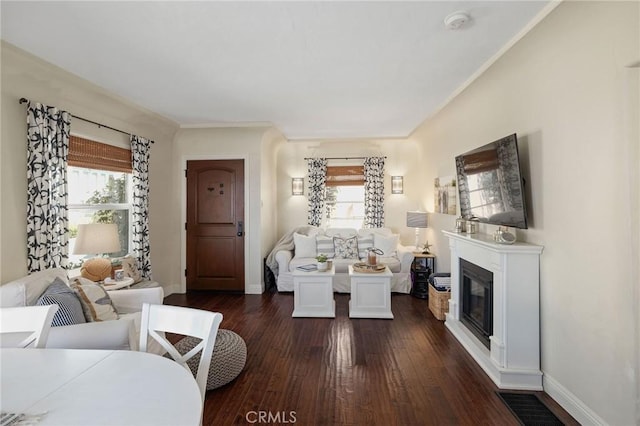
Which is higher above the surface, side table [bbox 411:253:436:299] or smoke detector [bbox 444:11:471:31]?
smoke detector [bbox 444:11:471:31]

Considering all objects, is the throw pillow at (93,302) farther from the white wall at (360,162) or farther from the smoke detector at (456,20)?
the white wall at (360,162)

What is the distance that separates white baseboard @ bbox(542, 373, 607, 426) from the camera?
5.68 feet

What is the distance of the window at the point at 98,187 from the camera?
3.09 metres

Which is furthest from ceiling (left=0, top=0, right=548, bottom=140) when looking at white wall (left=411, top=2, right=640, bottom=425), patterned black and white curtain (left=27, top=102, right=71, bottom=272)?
patterned black and white curtain (left=27, top=102, right=71, bottom=272)

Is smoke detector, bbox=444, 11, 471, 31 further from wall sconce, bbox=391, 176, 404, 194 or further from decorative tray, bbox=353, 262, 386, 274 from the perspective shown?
wall sconce, bbox=391, 176, 404, 194

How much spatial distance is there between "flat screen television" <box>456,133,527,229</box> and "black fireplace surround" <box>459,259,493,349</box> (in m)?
0.51

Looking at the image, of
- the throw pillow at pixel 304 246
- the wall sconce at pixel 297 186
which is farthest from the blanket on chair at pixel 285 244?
the wall sconce at pixel 297 186

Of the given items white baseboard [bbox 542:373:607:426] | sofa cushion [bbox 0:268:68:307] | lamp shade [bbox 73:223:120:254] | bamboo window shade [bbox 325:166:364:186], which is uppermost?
bamboo window shade [bbox 325:166:364:186]

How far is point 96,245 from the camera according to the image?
2709 mm

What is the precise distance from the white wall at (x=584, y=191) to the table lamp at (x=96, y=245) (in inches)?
147

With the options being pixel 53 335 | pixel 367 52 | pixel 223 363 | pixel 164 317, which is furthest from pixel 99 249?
pixel 367 52

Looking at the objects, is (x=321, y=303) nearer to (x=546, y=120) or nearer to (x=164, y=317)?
(x=164, y=317)

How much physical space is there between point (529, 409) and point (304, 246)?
3.59 metres

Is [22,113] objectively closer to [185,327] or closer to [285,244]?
[185,327]
